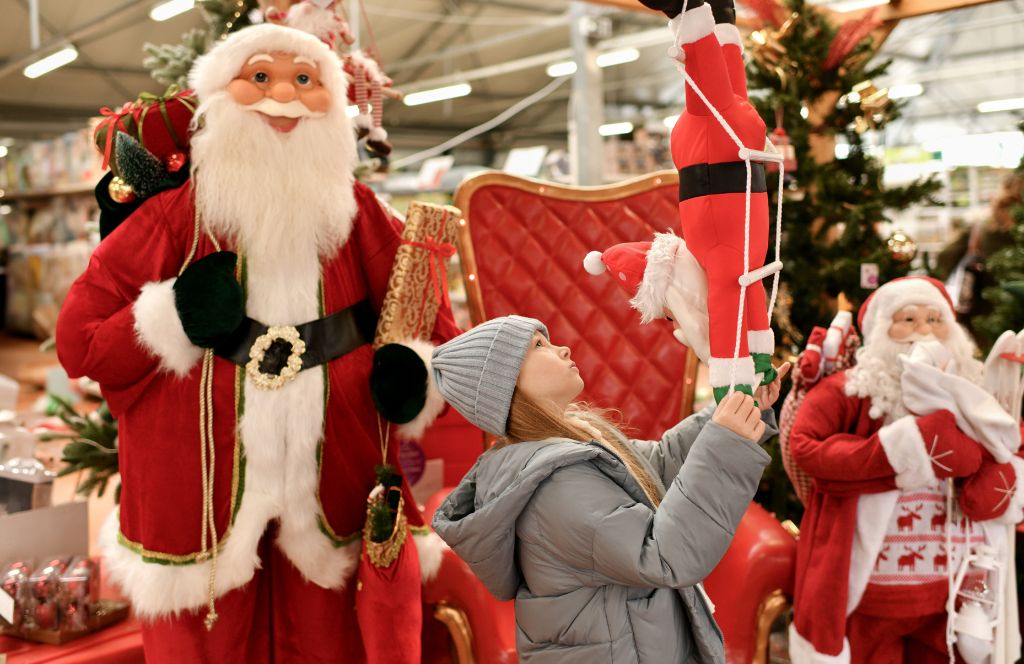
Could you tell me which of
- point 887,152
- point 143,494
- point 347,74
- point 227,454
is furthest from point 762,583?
point 887,152

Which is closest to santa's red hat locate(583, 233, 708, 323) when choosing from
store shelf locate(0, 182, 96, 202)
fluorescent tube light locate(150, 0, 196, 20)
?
store shelf locate(0, 182, 96, 202)

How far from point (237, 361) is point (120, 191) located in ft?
1.64

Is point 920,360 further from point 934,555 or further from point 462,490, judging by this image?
point 462,490

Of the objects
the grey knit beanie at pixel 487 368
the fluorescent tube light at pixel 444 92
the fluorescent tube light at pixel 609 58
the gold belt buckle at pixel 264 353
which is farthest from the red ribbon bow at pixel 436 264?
the fluorescent tube light at pixel 444 92

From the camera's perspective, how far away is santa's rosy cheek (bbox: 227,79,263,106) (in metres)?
1.86

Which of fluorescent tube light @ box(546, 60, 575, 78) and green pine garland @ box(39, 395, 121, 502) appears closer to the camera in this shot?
green pine garland @ box(39, 395, 121, 502)

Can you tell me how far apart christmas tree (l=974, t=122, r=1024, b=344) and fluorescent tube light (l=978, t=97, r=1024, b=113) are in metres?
13.1

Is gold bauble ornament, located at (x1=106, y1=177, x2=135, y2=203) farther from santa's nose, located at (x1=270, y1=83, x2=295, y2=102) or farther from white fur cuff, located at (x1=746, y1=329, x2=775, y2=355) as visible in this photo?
white fur cuff, located at (x1=746, y1=329, x2=775, y2=355)

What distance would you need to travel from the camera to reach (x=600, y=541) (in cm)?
126

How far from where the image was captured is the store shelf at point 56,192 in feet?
20.4

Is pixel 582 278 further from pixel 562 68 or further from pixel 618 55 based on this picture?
pixel 562 68

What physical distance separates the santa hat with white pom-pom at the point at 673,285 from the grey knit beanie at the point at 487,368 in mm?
245

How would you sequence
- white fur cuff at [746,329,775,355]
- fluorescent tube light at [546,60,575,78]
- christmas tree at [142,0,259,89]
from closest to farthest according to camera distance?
1. white fur cuff at [746,329,775,355]
2. christmas tree at [142,0,259,89]
3. fluorescent tube light at [546,60,575,78]

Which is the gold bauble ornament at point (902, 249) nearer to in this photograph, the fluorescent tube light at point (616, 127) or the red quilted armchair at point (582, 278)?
the red quilted armchair at point (582, 278)
